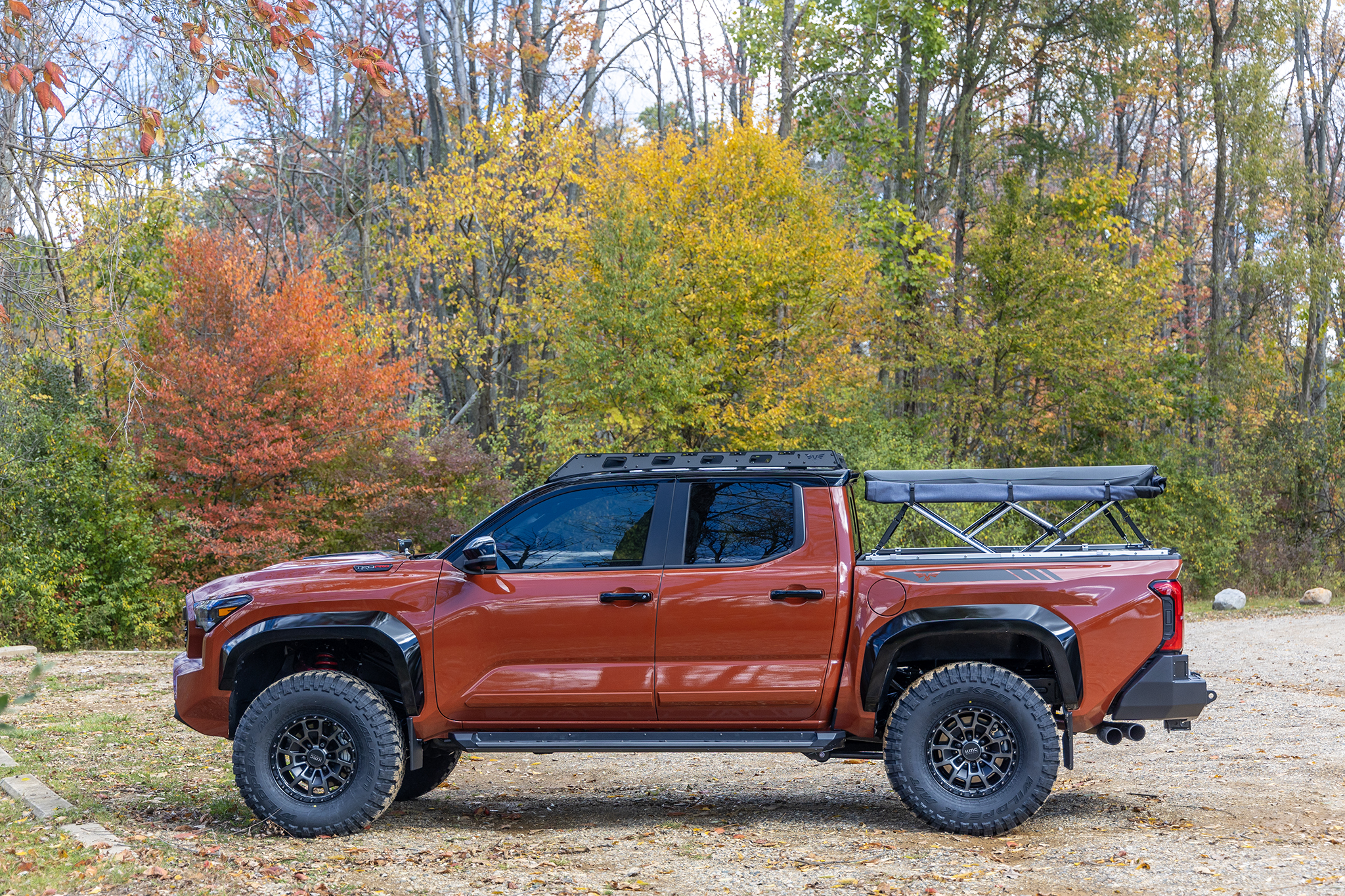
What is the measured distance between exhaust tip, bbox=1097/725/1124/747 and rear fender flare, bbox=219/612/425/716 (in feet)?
11.5

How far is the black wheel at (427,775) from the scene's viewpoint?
716 centimetres

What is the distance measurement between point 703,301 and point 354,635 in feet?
48.5

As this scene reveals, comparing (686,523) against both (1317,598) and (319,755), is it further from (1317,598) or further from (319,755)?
(1317,598)

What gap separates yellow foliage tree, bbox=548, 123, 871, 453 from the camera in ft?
63.2

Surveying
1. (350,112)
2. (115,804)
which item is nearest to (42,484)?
(115,804)

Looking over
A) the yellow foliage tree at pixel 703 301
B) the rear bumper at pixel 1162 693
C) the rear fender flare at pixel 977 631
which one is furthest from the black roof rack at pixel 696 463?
the yellow foliage tree at pixel 703 301

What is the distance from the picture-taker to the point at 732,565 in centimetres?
608

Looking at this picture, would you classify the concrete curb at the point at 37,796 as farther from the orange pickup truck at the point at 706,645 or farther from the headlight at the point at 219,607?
the headlight at the point at 219,607

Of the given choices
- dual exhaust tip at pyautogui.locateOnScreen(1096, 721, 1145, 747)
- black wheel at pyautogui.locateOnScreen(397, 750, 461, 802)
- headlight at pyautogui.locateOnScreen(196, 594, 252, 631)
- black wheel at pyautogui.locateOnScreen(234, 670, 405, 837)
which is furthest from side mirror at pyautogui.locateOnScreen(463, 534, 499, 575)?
dual exhaust tip at pyautogui.locateOnScreen(1096, 721, 1145, 747)

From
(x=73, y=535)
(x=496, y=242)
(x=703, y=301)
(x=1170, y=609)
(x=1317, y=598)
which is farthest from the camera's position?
(x=496, y=242)

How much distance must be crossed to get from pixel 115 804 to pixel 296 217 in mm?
27752

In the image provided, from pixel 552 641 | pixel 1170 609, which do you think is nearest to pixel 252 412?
pixel 552 641

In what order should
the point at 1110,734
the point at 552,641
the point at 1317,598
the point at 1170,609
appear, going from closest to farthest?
the point at 1170,609 → the point at 1110,734 → the point at 552,641 → the point at 1317,598

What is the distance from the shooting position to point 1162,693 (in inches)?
229
